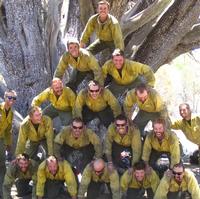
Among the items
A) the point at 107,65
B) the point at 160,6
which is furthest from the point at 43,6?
the point at 107,65

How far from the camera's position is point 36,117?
7965 millimetres

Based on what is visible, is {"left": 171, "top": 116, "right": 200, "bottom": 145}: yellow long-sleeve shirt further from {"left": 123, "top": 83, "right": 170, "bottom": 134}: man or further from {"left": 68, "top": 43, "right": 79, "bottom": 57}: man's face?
{"left": 68, "top": 43, "right": 79, "bottom": 57}: man's face

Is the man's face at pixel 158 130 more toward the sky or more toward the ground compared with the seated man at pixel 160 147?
more toward the sky

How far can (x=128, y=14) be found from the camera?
10.4m

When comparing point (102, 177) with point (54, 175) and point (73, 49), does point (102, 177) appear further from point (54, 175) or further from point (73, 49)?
point (73, 49)

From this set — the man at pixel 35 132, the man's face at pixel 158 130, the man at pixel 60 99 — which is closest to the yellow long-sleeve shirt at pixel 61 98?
the man at pixel 60 99

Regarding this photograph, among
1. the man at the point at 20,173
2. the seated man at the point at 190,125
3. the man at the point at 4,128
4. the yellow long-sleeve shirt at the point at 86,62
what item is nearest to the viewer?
the man at the point at 20,173

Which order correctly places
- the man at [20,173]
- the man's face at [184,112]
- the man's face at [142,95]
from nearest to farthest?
1. the man's face at [142,95]
2. the man at [20,173]
3. the man's face at [184,112]

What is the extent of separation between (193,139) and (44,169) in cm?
310

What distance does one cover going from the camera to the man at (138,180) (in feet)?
24.8

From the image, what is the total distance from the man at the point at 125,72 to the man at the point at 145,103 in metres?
0.24

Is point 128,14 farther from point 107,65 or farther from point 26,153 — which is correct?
point 26,153

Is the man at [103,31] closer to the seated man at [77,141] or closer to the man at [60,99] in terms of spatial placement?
the man at [60,99]

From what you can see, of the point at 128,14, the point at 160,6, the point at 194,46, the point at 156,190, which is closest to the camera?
the point at 156,190
